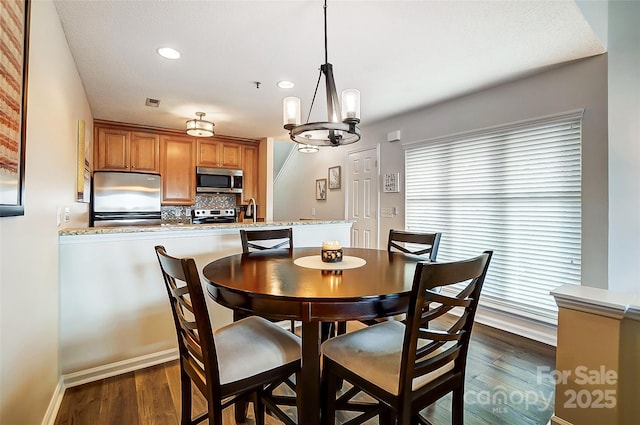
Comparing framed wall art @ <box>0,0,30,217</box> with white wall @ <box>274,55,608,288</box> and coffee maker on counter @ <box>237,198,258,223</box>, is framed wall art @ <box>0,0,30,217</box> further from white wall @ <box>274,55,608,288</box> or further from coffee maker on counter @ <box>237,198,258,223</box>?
coffee maker on counter @ <box>237,198,258,223</box>

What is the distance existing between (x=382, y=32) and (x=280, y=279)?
1.75 metres

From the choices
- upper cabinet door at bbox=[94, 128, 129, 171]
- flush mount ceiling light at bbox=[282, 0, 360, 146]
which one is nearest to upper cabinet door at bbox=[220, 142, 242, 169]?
upper cabinet door at bbox=[94, 128, 129, 171]

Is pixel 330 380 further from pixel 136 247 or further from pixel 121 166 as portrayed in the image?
pixel 121 166

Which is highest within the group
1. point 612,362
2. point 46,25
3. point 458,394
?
point 46,25

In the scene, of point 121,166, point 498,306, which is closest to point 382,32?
point 498,306

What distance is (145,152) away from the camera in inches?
183

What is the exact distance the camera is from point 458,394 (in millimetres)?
1362

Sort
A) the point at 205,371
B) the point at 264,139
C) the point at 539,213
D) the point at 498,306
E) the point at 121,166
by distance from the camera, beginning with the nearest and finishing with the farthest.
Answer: the point at 205,371 < the point at 539,213 < the point at 498,306 < the point at 121,166 < the point at 264,139

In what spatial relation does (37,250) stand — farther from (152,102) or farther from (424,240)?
(152,102)

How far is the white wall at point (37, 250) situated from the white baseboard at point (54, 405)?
0.13ft

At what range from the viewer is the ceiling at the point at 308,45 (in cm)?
185

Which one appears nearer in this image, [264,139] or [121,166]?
[121,166]

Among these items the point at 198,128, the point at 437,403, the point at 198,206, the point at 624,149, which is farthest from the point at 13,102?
the point at 198,206

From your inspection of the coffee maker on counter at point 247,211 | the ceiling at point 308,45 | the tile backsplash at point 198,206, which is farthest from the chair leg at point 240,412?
the tile backsplash at point 198,206
